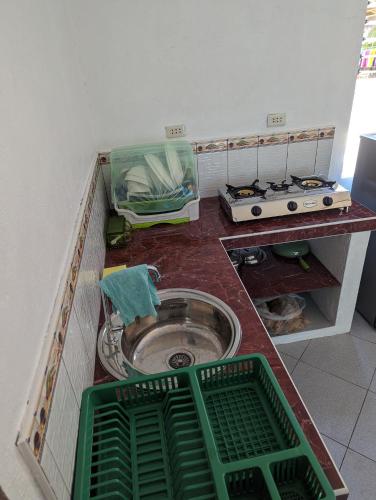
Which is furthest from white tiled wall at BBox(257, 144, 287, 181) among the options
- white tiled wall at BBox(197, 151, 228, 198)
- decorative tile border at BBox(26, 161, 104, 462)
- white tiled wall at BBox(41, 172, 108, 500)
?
decorative tile border at BBox(26, 161, 104, 462)

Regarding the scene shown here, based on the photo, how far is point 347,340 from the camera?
2.16 meters

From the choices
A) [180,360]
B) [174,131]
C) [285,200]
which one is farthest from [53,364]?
[174,131]

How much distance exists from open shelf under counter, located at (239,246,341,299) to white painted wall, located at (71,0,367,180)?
801 millimetres

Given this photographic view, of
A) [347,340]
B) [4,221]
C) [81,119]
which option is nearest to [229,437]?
[4,221]

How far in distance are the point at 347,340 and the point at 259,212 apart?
1.05 meters

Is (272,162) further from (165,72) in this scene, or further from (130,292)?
(130,292)

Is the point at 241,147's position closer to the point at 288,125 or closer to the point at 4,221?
the point at 288,125

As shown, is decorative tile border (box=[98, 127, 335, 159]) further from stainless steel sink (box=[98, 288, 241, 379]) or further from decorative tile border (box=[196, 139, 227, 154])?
stainless steel sink (box=[98, 288, 241, 379])

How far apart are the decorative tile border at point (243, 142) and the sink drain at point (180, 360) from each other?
1236 millimetres

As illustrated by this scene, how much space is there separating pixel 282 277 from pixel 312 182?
563mm

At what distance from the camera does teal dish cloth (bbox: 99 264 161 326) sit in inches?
44.4

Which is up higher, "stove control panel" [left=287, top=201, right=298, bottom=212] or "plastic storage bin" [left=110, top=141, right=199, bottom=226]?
"plastic storage bin" [left=110, top=141, right=199, bottom=226]

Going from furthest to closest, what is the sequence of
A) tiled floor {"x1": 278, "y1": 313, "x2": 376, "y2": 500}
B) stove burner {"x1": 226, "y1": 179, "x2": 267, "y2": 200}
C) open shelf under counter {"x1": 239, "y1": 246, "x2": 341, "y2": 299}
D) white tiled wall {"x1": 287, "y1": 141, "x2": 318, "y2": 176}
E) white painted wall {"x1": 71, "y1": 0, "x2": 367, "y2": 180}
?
white tiled wall {"x1": 287, "y1": 141, "x2": 318, "y2": 176} < open shelf under counter {"x1": 239, "y1": 246, "x2": 341, "y2": 299} < stove burner {"x1": 226, "y1": 179, "x2": 267, "y2": 200} < white painted wall {"x1": 71, "y1": 0, "x2": 367, "y2": 180} < tiled floor {"x1": 278, "y1": 313, "x2": 376, "y2": 500}

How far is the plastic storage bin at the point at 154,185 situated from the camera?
1749 mm
